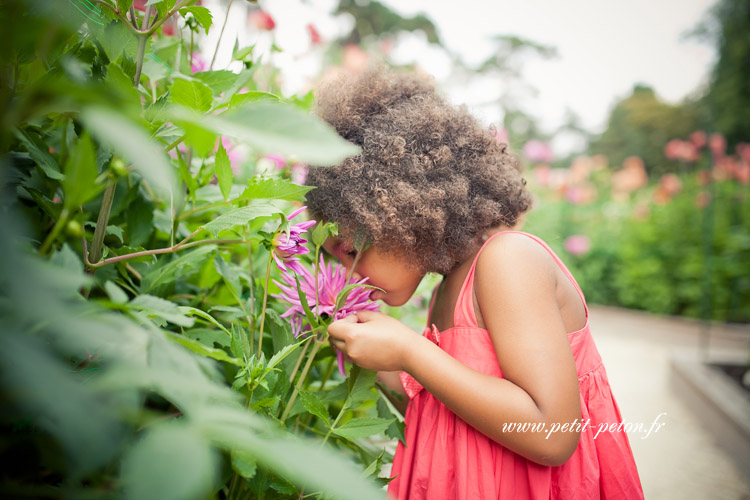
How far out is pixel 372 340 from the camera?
0.77 meters

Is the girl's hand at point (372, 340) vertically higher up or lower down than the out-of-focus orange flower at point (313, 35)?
lower down

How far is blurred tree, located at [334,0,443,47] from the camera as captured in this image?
9492 millimetres

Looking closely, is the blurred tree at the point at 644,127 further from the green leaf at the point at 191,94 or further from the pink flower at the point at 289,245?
the green leaf at the point at 191,94

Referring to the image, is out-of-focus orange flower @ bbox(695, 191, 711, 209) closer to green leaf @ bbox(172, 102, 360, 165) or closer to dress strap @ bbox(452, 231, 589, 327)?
dress strap @ bbox(452, 231, 589, 327)

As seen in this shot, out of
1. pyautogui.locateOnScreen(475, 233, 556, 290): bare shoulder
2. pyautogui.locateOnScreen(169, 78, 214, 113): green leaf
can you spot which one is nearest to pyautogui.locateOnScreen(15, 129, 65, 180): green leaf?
pyautogui.locateOnScreen(169, 78, 214, 113): green leaf

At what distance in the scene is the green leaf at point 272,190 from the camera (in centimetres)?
53

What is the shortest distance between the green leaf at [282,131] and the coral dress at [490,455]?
73cm

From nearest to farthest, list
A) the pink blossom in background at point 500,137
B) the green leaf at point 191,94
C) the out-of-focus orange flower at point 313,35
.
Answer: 1. the green leaf at point 191,94
2. the pink blossom in background at point 500,137
3. the out-of-focus orange flower at point 313,35

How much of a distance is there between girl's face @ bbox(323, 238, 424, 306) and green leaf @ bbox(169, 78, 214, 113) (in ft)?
1.50

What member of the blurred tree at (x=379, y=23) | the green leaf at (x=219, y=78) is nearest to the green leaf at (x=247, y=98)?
the green leaf at (x=219, y=78)

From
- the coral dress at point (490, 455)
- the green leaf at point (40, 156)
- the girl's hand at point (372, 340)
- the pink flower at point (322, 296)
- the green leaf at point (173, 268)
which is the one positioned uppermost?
the green leaf at point (40, 156)

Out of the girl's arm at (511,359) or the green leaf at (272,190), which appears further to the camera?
the girl's arm at (511,359)

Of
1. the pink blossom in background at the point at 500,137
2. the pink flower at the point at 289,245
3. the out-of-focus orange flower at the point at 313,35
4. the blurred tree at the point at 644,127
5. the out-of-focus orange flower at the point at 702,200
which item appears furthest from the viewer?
the blurred tree at the point at 644,127

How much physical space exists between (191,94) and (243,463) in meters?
0.38
